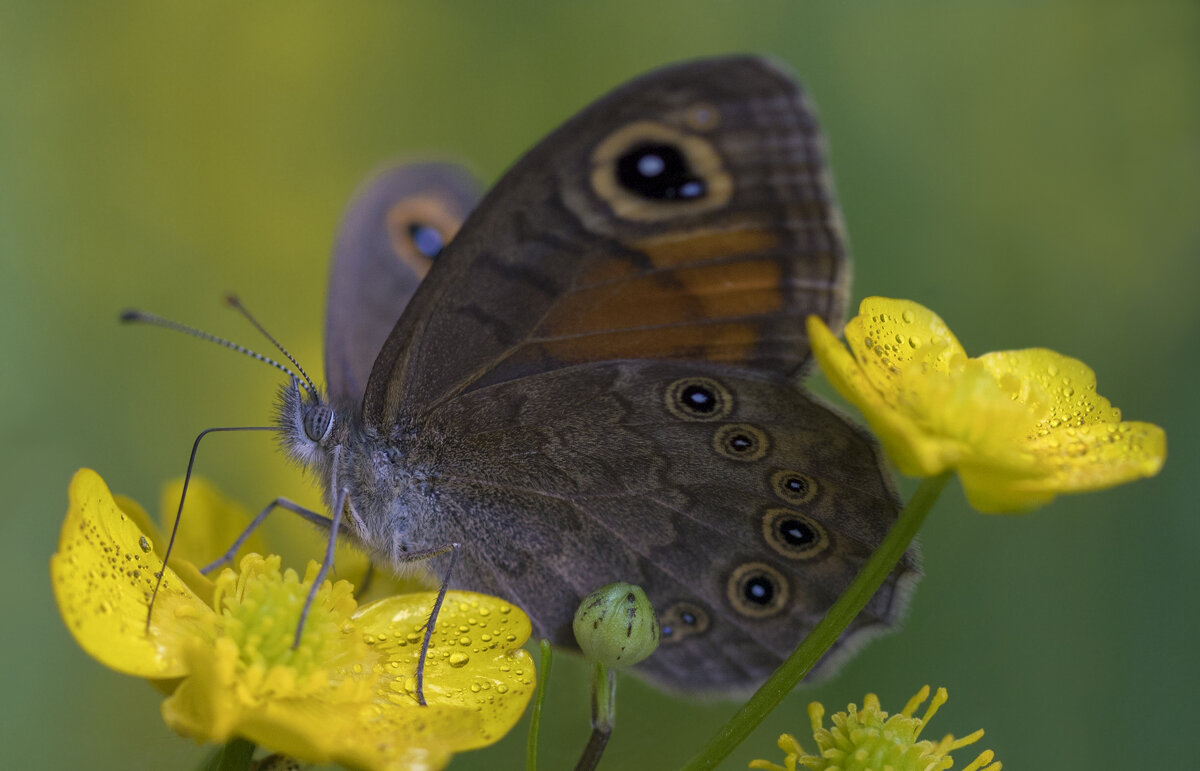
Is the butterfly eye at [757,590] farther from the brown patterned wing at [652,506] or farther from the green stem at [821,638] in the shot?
the green stem at [821,638]

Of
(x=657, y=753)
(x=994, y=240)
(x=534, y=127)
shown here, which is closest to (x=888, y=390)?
(x=657, y=753)

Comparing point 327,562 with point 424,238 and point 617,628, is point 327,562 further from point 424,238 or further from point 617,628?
point 424,238

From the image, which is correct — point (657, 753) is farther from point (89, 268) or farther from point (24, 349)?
point (89, 268)

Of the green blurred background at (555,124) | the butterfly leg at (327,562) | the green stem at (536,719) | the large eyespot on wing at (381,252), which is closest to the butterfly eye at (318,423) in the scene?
the butterfly leg at (327,562)

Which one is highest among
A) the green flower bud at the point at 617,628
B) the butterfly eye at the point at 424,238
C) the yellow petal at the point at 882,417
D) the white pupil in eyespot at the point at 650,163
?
the white pupil in eyespot at the point at 650,163

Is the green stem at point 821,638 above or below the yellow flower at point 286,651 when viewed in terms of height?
above

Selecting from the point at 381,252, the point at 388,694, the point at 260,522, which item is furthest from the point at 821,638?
the point at 381,252
